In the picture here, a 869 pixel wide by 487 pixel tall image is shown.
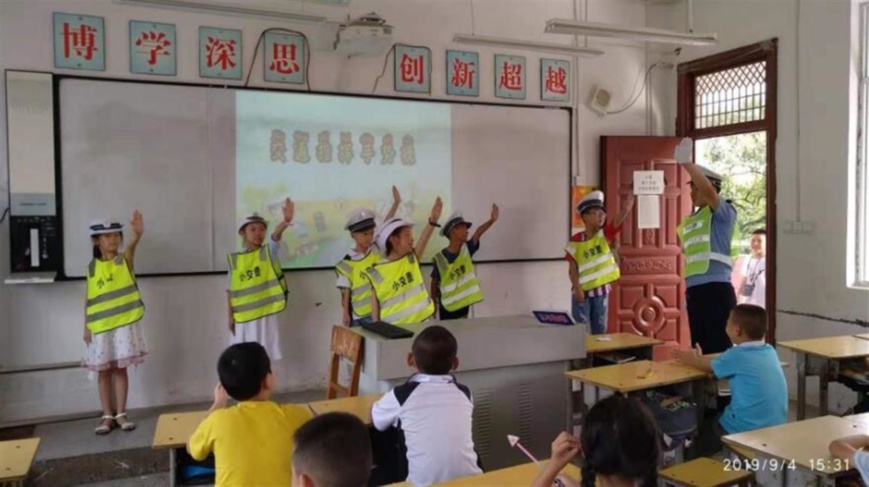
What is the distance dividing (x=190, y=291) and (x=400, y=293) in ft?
5.26

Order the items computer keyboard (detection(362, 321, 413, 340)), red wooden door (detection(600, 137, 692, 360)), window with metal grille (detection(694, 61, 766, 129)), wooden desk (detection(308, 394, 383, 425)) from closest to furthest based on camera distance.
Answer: wooden desk (detection(308, 394, 383, 425)) → computer keyboard (detection(362, 321, 413, 340)) → window with metal grille (detection(694, 61, 766, 129)) → red wooden door (detection(600, 137, 692, 360))

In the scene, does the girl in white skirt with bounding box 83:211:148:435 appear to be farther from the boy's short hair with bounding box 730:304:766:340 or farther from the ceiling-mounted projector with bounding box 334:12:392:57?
the boy's short hair with bounding box 730:304:766:340

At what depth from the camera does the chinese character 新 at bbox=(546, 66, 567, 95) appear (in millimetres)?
5605

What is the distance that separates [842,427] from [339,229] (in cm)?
345

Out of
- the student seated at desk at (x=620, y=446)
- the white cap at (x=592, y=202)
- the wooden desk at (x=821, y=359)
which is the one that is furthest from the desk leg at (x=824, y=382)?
the student seated at desk at (x=620, y=446)

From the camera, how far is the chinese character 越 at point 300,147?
15.5 feet

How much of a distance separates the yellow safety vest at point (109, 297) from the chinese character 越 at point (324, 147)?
153cm

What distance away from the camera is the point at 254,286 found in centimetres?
432

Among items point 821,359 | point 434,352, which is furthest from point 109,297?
point 821,359

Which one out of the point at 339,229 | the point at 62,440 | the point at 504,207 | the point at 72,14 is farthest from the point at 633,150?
the point at 62,440

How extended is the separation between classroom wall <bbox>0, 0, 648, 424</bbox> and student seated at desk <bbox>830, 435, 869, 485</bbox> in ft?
→ 11.5

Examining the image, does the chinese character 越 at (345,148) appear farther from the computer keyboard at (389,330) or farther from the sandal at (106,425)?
the sandal at (106,425)

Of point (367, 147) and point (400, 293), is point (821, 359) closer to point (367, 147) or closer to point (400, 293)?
point (400, 293)

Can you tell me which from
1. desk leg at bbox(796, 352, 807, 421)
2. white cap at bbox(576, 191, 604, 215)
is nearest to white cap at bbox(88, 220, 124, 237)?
white cap at bbox(576, 191, 604, 215)
